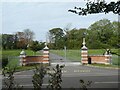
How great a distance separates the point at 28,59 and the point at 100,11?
23.0 m

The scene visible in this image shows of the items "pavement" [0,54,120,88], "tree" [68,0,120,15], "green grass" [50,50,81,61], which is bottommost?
"pavement" [0,54,120,88]

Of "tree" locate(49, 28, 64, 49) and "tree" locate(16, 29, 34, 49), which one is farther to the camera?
"tree" locate(49, 28, 64, 49)

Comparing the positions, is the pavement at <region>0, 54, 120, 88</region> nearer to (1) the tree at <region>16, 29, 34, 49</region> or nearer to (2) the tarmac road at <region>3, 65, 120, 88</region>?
(2) the tarmac road at <region>3, 65, 120, 88</region>

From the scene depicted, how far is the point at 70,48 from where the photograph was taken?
46.4 metres

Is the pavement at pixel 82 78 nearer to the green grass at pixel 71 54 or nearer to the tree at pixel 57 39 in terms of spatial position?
the green grass at pixel 71 54

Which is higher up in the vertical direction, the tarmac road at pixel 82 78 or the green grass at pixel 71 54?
the green grass at pixel 71 54

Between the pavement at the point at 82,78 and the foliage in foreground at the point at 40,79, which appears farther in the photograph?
the pavement at the point at 82,78

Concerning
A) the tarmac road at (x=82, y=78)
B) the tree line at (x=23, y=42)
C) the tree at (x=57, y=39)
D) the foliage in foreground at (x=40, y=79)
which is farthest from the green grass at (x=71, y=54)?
the foliage in foreground at (x=40, y=79)

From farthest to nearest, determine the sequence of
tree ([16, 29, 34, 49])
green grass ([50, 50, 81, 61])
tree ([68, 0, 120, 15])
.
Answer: tree ([16, 29, 34, 49]) → green grass ([50, 50, 81, 61]) → tree ([68, 0, 120, 15])

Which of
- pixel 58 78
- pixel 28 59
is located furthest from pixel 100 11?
pixel 28 59

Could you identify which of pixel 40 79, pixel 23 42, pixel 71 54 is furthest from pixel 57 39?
pixel 40 79

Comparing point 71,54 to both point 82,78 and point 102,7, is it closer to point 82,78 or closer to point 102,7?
point 82,78

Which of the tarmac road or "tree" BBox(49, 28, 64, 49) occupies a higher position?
"tree" BBox(49, 28, 64, 49)

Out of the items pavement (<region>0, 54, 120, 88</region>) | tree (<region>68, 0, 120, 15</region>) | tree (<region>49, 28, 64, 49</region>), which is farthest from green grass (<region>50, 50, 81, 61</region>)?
tree (<region>68, 0, 120, 15</region>)
